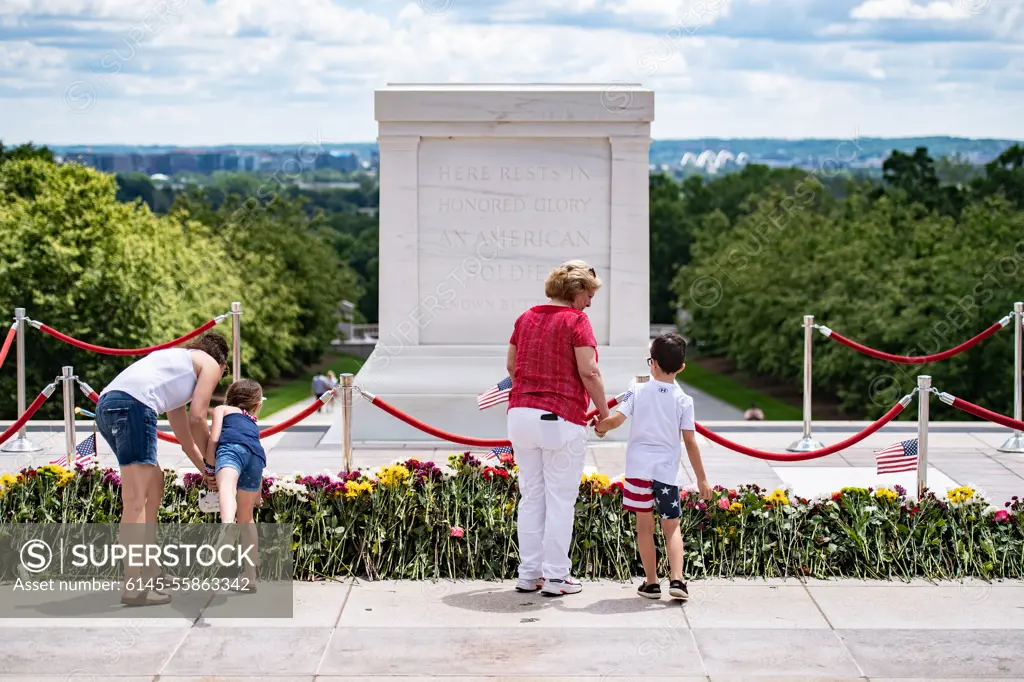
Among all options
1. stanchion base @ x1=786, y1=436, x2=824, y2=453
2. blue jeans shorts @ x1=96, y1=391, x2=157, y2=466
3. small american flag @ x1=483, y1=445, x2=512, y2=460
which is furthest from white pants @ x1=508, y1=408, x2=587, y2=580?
stanchion base @ x1=786, y1=436, x2=824, y2=453

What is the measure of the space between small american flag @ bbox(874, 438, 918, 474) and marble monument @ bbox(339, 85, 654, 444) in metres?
3.72

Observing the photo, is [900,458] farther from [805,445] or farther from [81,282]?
[81,282]

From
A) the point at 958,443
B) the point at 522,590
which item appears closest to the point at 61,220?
the point at 958,443

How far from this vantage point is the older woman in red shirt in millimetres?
7109

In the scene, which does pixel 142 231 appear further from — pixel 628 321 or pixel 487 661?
pixel 487 661

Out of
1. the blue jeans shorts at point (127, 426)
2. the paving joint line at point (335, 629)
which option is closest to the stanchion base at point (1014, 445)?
the paving joint line at point (335, 629)

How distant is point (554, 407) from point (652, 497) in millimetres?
680

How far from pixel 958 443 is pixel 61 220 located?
85.7 feet

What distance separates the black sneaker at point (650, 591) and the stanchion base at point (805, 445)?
469cm

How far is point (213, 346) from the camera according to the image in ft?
23.5

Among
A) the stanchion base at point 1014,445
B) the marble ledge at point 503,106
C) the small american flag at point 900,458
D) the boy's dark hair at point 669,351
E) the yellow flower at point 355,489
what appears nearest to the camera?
the boy's dark hair at point 669,351

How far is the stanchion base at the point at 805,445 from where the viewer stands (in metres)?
11.8

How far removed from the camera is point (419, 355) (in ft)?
40.9

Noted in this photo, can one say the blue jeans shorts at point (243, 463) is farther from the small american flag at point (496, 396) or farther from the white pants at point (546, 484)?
the small american flag at point (496, 396)
